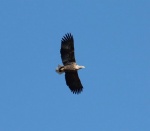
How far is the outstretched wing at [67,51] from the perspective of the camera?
4088 cm

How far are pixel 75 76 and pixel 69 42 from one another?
195cm

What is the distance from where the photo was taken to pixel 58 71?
1602 inches

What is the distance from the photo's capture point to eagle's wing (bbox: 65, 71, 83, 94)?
41219 millimetres

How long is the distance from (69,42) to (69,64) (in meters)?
1.26

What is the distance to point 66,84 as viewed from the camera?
41562mm

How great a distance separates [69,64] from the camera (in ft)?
134

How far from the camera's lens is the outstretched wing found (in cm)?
4088

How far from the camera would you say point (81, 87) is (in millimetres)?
41938

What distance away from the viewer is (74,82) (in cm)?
4159

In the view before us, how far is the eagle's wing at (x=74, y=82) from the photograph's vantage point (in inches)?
1623

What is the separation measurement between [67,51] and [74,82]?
191cm

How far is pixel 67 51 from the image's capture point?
134 feet

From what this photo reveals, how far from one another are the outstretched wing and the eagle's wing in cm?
78

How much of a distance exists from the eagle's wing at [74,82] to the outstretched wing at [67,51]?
78 cm
